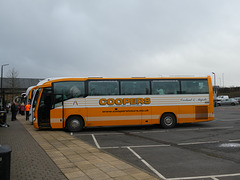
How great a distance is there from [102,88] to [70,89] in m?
1.79

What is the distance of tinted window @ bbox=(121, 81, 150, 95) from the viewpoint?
14.3m

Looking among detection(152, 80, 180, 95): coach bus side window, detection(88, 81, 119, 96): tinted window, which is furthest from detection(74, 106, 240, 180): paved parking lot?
detection(152, 80, 180, 95): coach bus side window

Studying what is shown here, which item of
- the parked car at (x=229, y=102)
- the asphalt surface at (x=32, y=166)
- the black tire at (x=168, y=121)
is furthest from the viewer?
the parked car at (x=229, y=102)

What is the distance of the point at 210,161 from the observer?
6691mm

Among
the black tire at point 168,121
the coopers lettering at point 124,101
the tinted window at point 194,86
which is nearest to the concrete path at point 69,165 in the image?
the coopers lettering at point 124,101

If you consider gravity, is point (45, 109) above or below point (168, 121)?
above

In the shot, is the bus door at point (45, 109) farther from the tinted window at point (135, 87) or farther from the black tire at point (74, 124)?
the tinted window at point (135, 87)

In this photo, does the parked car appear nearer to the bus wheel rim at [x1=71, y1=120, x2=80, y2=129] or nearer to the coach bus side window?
the coach bus side window

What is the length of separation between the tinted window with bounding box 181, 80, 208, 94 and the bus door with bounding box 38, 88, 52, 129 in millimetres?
7848

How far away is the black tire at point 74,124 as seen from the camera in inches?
537

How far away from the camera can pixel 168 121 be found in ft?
48.1

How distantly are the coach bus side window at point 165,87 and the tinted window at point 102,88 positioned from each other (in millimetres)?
2286

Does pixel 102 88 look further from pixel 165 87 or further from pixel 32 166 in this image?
pixel 32 166

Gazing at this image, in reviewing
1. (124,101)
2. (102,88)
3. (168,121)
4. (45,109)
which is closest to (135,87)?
(124,101)
